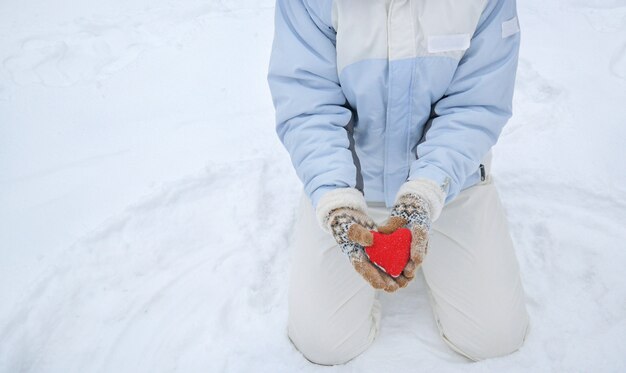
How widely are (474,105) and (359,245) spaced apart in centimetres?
60

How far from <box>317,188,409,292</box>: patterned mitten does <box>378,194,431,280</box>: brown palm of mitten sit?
5cm

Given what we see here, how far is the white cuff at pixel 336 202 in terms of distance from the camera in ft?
4.00

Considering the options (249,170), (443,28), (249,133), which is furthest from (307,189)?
(249,133)

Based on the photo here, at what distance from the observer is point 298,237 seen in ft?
5.17

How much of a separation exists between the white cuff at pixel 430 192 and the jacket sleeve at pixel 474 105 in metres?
0.03

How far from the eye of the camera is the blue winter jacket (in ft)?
4.07

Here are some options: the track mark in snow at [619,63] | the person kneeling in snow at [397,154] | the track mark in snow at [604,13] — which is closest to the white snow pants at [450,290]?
the person kneeling in snow at [397,154]

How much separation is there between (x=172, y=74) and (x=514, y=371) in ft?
7.70

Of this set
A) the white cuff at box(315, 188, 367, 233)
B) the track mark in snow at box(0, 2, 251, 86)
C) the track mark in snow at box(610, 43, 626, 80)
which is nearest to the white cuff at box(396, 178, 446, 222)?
the white cuff at box(315, 188, 367, 233)

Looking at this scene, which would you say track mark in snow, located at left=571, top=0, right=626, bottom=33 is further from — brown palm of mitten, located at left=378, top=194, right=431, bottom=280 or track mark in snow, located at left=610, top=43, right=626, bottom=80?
brown palm of mitten, located at left=378, top=194, right=431, bottom=280

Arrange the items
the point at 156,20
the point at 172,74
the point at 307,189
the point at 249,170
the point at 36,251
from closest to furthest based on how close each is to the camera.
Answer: the point at 307,189, the point at 36,251, the point at 249,170, the point at 172,74, the point at 156,20

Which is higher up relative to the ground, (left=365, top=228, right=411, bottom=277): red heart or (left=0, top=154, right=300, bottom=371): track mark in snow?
(left=365, top=228, right=411, bottom=277): red heart

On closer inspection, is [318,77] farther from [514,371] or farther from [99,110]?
[99,110]

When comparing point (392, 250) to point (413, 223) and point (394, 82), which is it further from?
point (394, 82)
